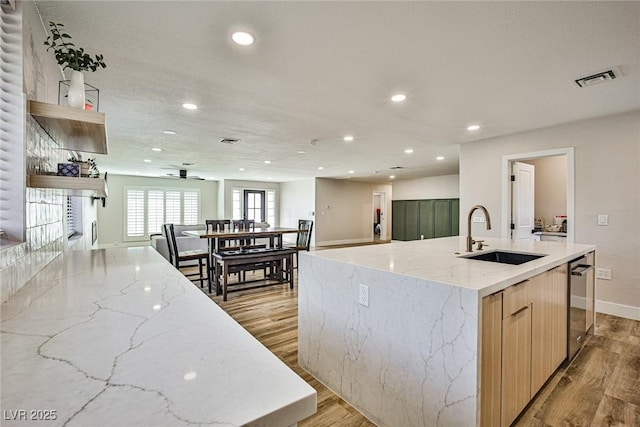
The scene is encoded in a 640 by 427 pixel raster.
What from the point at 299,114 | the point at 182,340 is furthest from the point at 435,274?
the point at 299,114

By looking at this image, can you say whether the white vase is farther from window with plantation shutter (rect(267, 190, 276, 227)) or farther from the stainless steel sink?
window with plantation shutter (rect(267, 190, 276, 227))

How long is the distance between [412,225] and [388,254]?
26.0 feet

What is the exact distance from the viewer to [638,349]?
2676mm

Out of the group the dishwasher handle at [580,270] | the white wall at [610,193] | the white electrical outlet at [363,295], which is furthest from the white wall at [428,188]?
the white electrical outlet at [363,295]

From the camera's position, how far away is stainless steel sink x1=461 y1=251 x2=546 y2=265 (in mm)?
2343

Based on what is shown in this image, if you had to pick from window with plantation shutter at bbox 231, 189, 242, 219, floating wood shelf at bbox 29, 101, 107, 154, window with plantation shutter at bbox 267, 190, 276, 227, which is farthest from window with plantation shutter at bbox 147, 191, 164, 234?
floating wood shelf at bbox 29, 101, 107, 154

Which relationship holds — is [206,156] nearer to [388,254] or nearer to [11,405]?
[388,254]

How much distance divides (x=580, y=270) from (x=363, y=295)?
6.12 feet

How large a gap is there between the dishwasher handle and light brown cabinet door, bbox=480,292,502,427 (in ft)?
4.38

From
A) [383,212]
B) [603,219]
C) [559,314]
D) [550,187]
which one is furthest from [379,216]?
[559,314]

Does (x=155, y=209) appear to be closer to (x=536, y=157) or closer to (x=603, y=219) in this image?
(x=536, y=157)

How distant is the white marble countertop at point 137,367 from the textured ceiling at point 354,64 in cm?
161

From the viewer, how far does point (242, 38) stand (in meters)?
1.98

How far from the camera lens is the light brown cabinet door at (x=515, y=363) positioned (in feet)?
4.98
